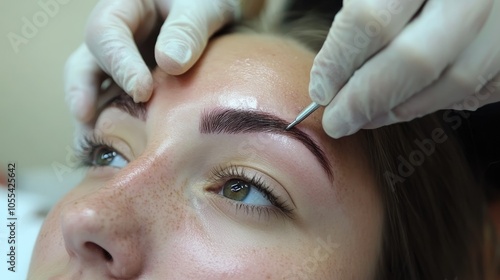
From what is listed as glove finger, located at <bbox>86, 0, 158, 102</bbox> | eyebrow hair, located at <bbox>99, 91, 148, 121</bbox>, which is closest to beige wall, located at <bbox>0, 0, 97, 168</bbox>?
glove finger, located at <bbox>86, 0, 158, 102</bbox>

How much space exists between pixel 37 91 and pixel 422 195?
1590 mm

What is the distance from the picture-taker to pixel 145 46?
1439 mm

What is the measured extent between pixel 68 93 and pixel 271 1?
24.7 inches

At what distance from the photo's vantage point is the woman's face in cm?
90

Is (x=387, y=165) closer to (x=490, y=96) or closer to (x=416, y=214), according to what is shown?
(x=416, y=214)

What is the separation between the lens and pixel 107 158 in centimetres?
129

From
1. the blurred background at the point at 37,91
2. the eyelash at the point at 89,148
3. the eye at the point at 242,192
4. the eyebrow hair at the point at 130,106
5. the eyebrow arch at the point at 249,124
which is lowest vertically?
the blurred background at the point at 37,91

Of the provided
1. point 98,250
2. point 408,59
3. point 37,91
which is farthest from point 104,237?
point 37,91

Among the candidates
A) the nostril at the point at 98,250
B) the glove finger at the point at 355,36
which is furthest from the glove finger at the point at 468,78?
the nostril at the point at 98,250

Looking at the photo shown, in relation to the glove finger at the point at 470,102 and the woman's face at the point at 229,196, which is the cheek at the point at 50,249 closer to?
the woman's face at the point at 229,196

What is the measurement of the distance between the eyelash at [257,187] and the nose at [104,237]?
0.64 ft

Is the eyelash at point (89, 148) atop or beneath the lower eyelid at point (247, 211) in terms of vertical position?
beneath

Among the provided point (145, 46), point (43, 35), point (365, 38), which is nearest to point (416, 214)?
point (365, 38)

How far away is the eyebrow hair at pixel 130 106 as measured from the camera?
109cm
